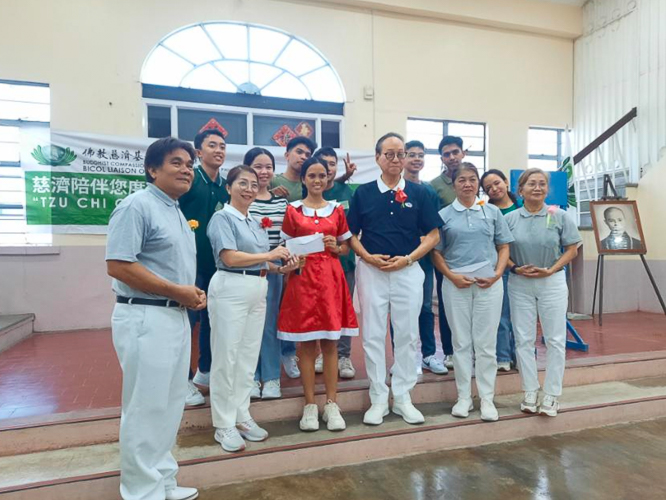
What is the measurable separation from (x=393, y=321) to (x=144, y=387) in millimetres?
1366

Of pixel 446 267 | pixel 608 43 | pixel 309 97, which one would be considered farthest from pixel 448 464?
pixel 608 43

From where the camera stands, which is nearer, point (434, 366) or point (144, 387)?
point (144, 387)

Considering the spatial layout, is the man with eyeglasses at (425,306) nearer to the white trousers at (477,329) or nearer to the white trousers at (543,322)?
the white trousers at (477,329)

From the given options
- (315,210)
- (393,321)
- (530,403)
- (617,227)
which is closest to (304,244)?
(315,210)

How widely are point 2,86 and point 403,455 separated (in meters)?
5.28

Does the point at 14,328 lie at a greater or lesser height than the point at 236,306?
lesser

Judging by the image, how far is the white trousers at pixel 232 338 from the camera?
2.15 m

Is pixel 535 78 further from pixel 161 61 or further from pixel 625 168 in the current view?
pixel 161 61

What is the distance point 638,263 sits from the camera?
599 centimetres

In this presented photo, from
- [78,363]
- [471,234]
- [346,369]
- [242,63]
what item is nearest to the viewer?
[471,234]

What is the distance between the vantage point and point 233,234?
2197 millimetres

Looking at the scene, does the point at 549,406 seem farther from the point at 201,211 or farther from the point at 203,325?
the point at 201,211

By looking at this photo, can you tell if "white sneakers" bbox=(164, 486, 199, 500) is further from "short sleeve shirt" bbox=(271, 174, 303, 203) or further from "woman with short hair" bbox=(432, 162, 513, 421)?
"short sleeve shirt" bbox=(271, 174, 303, 203)

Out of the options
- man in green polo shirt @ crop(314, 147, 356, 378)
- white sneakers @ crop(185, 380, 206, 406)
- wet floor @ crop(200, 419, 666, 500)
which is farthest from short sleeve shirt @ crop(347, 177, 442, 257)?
white sneakers @ crop(185, 380, 206, 406)
